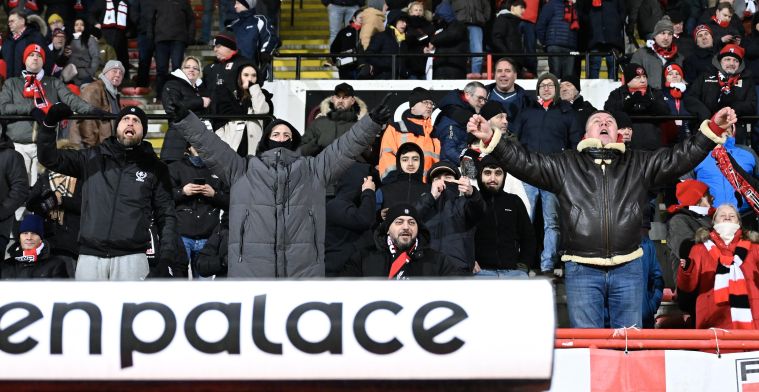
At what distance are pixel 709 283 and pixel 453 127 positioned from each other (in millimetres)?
3290

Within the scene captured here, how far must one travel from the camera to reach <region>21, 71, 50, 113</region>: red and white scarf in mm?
12023

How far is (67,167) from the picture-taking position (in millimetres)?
8211

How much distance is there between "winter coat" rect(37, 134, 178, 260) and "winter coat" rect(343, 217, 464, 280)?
1.27m

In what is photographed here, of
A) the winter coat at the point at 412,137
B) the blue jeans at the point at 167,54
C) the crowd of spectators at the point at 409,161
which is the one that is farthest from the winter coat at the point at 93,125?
the winter coat at the point at 412,137

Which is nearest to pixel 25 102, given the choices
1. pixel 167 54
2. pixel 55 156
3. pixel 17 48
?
pixel 17 48

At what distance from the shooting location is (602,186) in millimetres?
7492

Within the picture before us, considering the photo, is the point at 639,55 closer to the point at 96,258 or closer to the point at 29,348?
the point at 96,258

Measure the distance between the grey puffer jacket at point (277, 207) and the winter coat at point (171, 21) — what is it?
7.59 m

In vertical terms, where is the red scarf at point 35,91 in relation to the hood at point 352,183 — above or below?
above

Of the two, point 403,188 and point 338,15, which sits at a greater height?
point 338,15

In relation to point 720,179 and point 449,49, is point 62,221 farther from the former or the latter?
point 720,179

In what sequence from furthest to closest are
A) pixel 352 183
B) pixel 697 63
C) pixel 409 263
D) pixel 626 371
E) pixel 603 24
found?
pixel 603 24, pixel 697 63, pixel 352 183, pixel 409 263, pixel 626 371

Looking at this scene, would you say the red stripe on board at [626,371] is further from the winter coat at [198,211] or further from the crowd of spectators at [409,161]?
the winter coat at [198,211]

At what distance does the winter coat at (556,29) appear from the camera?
14.0 metres
